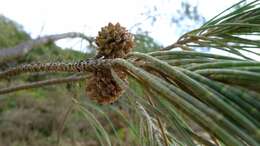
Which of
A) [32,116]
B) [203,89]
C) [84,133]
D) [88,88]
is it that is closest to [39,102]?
[32,116]

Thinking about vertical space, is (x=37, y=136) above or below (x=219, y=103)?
below

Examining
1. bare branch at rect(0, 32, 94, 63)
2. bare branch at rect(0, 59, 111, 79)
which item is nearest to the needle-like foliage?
bare branch at rect(0, 59, 111, 79)

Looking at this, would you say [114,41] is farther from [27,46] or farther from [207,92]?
[27,46]

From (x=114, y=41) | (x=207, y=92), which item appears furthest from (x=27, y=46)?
(x=207, y=92)

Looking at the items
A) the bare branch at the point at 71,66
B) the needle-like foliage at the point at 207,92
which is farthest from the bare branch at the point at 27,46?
the needle-like foliage at the point at 207,92

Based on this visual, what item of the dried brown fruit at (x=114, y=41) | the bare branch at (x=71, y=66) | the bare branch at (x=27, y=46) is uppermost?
the dried brown fruit at (x=114, y=41)

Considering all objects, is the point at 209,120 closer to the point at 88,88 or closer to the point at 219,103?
the point at 219,103

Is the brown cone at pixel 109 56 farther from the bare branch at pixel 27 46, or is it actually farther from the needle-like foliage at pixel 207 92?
the bare branch at pixel 27 46

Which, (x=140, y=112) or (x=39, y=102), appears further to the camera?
(x=39, y=102)

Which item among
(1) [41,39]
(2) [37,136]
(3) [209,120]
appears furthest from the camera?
(2) [37,136]
